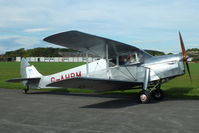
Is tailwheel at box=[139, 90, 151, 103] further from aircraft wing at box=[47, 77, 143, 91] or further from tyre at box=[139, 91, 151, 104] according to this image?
aircraft wing at box=[47, 77, 143, 91]

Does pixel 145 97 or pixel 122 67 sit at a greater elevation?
pixel 122 67

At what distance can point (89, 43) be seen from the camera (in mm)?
8688

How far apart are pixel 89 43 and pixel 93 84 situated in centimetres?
150

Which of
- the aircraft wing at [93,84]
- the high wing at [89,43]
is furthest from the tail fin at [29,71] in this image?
the aircraft wing at [93,84]

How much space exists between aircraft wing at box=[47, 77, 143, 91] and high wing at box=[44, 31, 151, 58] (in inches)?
52.4

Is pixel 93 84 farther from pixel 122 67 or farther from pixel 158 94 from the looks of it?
pixel 158 94

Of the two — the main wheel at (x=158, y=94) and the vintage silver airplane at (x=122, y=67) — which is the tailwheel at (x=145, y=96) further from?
the main wheel at (x=158, y=94)

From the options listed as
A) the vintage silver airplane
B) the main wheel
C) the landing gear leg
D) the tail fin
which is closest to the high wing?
the vintage silver airplane

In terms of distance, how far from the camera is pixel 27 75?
12.4 meters

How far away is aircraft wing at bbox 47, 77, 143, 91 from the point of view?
307 inches

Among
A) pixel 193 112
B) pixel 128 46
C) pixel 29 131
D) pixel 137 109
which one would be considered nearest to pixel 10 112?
pixel 29 131

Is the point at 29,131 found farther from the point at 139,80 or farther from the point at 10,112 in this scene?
the point at 139,80

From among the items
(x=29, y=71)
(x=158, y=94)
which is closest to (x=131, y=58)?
(x=158, y=94)

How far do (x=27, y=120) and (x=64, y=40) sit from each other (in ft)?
9.55
